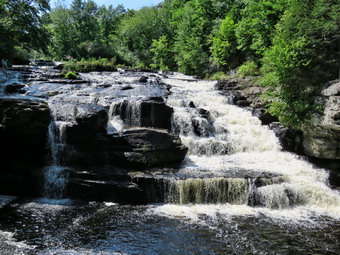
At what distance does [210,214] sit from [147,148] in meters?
3.97

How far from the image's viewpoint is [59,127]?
12102 millimetres

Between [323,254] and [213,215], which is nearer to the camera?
[323,254]

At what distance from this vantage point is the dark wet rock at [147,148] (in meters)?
11.7

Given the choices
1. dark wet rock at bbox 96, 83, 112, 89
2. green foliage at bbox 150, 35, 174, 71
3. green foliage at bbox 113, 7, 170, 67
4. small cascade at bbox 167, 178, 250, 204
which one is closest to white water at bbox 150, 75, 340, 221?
small cascade at bbox 167, 178, 250, 204

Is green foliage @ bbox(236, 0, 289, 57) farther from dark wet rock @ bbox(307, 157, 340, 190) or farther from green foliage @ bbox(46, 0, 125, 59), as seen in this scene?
green foliage @ bbox(46, 0, 125, 59)

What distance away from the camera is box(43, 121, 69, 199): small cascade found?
11.0m

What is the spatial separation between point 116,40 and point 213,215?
42.9m

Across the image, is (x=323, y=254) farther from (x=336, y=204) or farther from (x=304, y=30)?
(x=304, y=30)

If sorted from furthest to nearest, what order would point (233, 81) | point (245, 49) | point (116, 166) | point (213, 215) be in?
point (245, 49) → point (233, 81) → point (116, 166) → point (213, 215)

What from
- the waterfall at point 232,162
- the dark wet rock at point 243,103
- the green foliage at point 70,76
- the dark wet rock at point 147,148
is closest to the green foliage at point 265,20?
the dark wet rock at point 243,103

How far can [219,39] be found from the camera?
2734 cm

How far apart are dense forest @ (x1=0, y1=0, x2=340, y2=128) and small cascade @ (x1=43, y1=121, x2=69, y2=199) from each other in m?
4.29

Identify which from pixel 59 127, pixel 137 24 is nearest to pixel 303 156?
pixel 59 127

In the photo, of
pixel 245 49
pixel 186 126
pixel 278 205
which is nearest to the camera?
pixel 278 205
